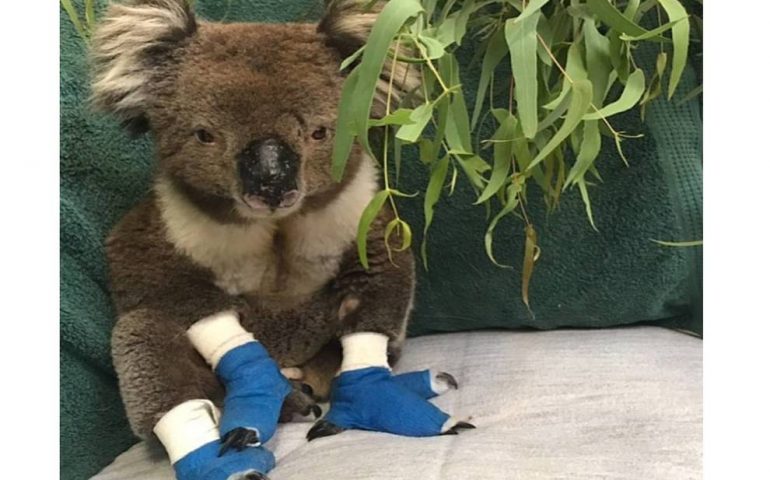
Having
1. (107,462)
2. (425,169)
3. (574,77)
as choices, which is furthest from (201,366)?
(574,77)

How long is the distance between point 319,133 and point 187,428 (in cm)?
39

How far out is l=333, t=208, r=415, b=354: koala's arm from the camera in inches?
44.5

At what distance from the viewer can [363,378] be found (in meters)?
1.06

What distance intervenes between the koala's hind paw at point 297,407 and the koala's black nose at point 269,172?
31cm

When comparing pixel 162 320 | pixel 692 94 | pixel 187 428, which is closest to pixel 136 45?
pixel 162 320

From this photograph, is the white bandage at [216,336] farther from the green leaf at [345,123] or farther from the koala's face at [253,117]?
the green leaf at [345,123]

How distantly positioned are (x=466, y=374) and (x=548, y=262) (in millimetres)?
277

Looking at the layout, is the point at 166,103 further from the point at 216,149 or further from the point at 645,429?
the point at 645,429

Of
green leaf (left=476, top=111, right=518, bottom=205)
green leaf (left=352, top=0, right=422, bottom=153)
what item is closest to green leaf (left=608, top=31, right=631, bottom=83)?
green leaf (left=476, top=111, right=518, bottom=205)

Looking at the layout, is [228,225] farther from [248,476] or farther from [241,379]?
[248,476]

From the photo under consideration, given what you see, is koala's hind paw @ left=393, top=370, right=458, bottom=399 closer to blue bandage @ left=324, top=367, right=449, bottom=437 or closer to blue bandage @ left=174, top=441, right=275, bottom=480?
blue bandage @ left=324, top=367, right=449, bottom=437

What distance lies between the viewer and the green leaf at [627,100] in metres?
0.76

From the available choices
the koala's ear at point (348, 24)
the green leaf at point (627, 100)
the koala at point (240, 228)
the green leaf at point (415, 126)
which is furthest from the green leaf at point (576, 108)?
the koala's ear at point (348, 24)

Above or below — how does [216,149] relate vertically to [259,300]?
above
